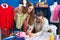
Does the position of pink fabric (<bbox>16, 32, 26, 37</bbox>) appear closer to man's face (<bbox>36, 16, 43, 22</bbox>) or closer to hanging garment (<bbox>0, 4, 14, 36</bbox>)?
hanging garment (<bbox>0, 4, 14, 36</bbox>)

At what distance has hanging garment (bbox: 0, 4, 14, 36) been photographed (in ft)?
9.95

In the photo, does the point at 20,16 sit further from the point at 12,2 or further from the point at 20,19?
the point at 12,2

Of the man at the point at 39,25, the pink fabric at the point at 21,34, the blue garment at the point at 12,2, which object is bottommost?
the pink fabric at the point at 21,34

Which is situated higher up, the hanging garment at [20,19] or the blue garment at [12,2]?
the blue garment at [12,2]

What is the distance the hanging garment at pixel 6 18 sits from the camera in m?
3.03

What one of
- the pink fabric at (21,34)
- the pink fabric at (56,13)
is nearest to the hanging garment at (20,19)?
the pink fabric at (21,34)

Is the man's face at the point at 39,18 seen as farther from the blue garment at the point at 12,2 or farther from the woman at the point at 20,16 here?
the blue garment at the point at 12,2

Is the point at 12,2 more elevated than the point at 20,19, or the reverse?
the point at 12,2

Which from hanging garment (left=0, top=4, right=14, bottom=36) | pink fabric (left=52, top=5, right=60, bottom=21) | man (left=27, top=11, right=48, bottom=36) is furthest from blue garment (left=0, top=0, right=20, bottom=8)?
pink fabric (left=52, top=5, right=60, bottom=21)

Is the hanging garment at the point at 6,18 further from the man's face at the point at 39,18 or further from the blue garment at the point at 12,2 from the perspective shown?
the man's face at the point at 39,18

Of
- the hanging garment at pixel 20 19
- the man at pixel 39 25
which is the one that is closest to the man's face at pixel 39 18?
the man at pixel 39 25

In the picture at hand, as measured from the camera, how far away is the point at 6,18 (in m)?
3.04

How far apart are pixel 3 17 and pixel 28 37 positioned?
1.73 ft

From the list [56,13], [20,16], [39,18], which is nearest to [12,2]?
[20,16]
